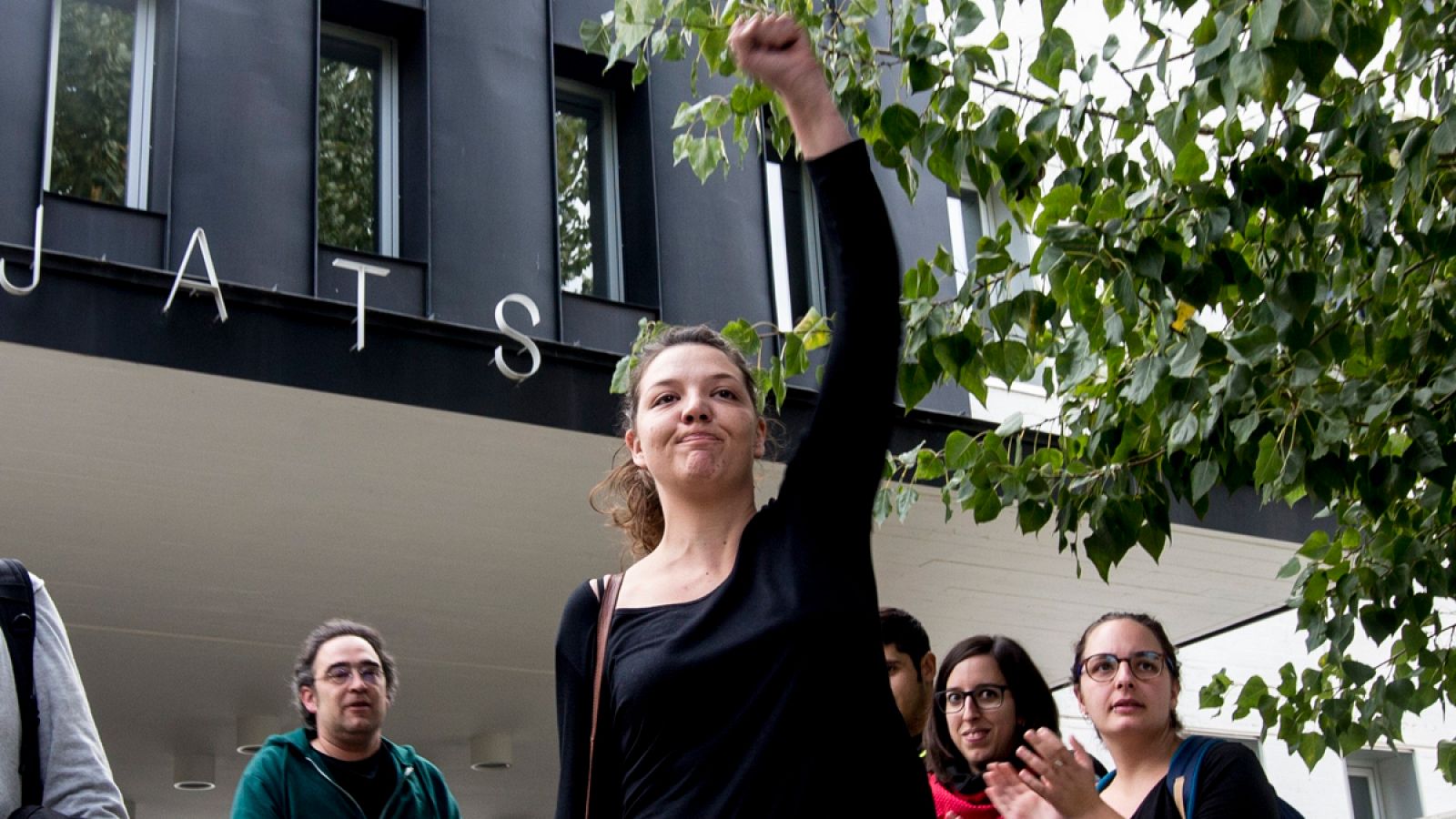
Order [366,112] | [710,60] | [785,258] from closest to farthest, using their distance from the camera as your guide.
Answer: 1. [710,60]
2. [366,112]
3. [785,258]

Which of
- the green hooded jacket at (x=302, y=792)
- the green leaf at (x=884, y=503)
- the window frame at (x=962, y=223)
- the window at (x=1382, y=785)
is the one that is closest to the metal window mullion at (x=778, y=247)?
the window frame at (x=962, y=223)

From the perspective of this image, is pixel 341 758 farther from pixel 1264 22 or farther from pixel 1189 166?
pixel 1264 22

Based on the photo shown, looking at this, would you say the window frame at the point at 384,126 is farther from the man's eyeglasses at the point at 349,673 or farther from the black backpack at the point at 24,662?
the black backpack at the point at 24,662

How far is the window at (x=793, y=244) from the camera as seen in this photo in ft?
38.5

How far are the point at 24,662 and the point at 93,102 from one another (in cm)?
754

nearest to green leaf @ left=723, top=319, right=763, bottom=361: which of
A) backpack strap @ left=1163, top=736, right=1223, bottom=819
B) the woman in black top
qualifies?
backpack strap @ left=1163, top=736, right=1223, bottom=819

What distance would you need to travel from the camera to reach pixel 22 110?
913 cm

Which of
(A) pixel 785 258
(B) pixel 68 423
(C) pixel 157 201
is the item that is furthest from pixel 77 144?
(A) pixel 785 258

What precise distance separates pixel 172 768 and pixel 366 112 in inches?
289

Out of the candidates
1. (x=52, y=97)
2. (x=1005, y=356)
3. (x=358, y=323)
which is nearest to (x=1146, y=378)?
(x=1005, y=356)

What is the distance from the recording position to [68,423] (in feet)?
28.1

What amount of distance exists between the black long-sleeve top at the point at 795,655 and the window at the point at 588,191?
8573mm

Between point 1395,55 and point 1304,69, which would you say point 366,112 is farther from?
point 1304,69

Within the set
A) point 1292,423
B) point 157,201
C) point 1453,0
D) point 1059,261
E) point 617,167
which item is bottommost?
point 1292,423
